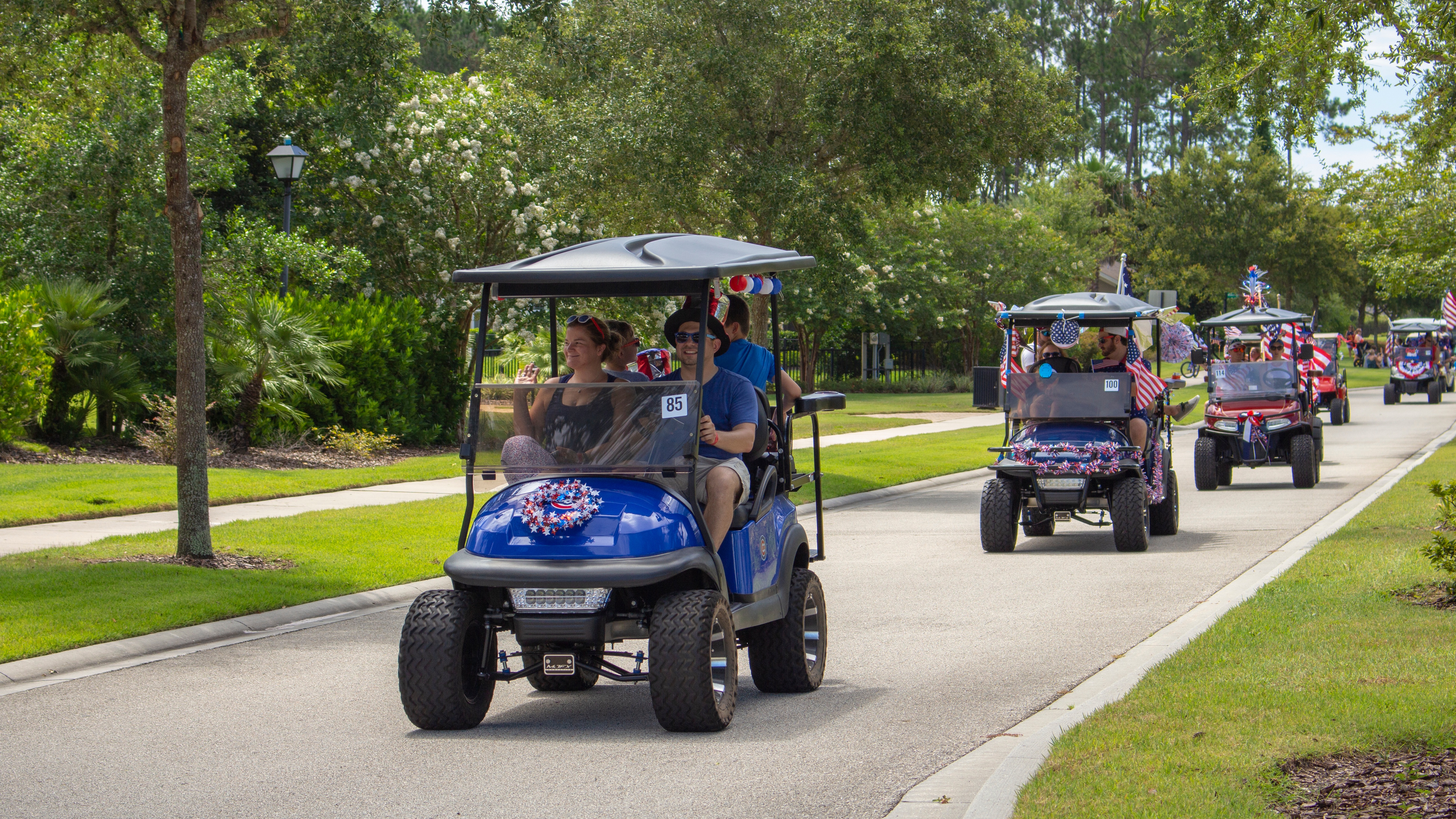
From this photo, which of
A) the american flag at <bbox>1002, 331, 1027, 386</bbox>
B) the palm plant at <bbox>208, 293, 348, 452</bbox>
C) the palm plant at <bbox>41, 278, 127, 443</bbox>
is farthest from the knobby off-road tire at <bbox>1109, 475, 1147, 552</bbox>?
the palm plant at <bbox>41, 278, 127, 443</bbox>

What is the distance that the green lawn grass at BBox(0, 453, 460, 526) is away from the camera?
13.9 meters

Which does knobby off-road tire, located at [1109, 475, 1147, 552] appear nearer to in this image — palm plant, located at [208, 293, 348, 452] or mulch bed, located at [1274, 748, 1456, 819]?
mulch bed, located at [1274, 748, 1456, 819]

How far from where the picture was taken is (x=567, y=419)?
7023mm

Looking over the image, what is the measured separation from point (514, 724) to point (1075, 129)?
15.4 metres

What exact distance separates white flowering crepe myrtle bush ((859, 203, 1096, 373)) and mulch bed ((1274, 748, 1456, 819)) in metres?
37.0

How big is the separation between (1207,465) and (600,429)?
13.8 m

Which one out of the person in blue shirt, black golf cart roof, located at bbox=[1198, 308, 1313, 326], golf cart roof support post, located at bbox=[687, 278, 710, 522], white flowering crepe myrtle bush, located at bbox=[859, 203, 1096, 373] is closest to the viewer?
golf cart roof support post, located at bbox=[687, 278, 710, 522]

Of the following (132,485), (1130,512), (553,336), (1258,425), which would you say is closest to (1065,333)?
(1130,512)

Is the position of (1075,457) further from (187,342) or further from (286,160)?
(286,160)

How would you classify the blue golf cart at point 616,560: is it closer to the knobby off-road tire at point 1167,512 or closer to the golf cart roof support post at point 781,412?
the golf cart roof support post at point 781,412

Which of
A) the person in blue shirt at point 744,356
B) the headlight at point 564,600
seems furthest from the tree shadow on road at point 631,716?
the person in blue shirt at point 744,356

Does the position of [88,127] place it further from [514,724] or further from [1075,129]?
[514,724]

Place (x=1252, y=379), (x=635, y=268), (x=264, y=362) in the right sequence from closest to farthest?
(x=635, y=268), (x=264, y=362), (x=1252, y=379)

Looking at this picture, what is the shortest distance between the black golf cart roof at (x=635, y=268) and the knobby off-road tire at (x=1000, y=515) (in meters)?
5.87
